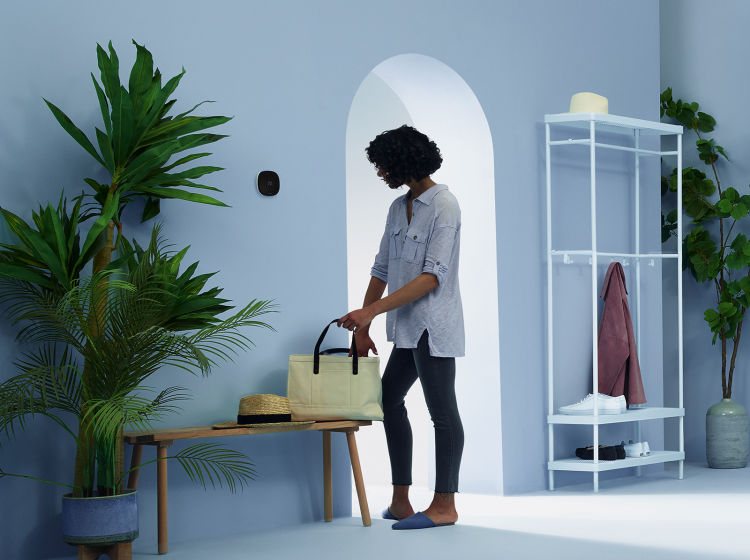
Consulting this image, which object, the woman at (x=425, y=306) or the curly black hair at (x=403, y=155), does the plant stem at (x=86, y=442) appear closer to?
the woman at (x=425, y=306)

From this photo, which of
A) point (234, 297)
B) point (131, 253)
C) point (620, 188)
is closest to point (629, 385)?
point (620, 188)

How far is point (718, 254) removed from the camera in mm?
5625

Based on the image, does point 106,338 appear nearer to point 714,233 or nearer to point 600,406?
point 600,406

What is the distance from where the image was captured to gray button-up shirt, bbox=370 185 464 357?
3590mm

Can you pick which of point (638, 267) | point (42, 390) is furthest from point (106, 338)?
point (638, 267)

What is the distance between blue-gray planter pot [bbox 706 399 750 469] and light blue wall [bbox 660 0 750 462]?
0.90ft

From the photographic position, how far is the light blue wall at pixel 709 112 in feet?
18.9

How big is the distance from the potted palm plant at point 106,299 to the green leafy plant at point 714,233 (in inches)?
128

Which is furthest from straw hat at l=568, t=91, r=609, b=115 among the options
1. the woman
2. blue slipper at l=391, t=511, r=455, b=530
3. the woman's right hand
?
blue slipper at l=391, t=511, r=455, b=530

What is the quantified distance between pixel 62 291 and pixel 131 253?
9.0 inches

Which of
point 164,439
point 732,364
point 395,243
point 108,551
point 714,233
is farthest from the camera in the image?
point 714,233

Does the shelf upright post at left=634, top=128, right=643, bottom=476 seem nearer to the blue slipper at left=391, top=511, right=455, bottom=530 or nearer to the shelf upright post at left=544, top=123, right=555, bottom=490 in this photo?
the shelf upright post at left=544, top=123, right=555, bottom=490

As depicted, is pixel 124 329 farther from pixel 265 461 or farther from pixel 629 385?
pixel 629 385

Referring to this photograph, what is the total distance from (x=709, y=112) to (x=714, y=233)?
0.69m
